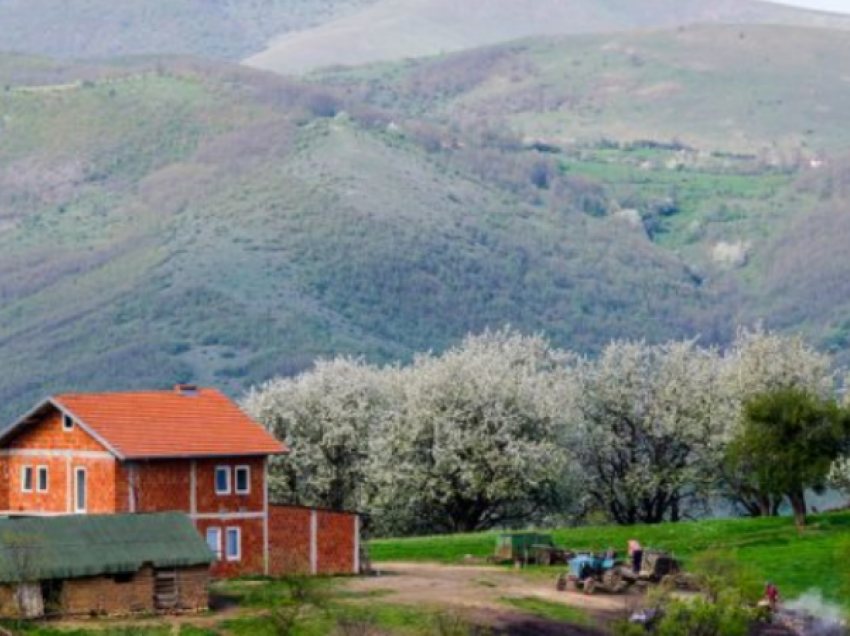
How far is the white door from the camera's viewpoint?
3287 inches

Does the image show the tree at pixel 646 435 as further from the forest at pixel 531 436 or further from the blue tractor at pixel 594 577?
the blue tractor at pixel 594 577

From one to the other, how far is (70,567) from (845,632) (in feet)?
76.2

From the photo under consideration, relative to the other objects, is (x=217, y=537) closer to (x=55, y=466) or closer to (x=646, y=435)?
(x=55, y=466)

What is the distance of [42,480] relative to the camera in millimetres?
85125

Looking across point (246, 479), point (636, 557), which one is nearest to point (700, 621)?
point (636, 557)

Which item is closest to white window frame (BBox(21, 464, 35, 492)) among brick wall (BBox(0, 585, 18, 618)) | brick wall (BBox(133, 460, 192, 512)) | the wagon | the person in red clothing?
brick wall (BBox(133, 460, 192, 512))

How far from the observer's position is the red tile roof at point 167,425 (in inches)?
3253

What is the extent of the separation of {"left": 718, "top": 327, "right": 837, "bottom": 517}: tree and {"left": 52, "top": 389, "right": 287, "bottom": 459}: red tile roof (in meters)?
31.8

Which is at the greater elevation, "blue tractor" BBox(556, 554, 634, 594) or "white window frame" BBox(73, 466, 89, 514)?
"white window frame" BBox(73, 466, 89, 514)

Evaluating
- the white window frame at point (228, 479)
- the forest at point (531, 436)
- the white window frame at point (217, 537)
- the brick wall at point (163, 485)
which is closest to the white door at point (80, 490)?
the brick wall at point (163, 485)

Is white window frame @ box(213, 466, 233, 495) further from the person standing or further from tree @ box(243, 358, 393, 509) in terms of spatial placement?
tree @ box(243, 358, 393, 509)

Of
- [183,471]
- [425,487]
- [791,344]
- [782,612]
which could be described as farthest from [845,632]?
[791,344]

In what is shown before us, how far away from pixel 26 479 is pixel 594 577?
19049 millimetres

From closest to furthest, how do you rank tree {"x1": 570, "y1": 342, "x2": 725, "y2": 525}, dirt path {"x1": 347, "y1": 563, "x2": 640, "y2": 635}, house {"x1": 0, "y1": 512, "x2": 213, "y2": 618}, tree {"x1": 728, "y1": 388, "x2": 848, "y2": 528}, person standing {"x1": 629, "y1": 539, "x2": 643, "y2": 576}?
house {"x1": 0, "y1": 512, "x2": 213, "y2": 618}
dirt path {"x1": 347, "y1": 563, "x2": 640, "y2": 635}
person standing {"x1": 629, "y1": 539, "x2": 643, "y2": 576}
tree {"x1": 728, "y1": 388, "x2": 848, "y2": 528}
tree {"x1": 570, "y1": 342, "x2": 725, "y2": 525}
